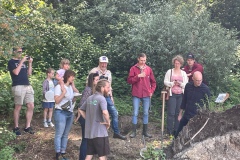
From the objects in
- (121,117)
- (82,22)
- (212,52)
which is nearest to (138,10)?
(82,22)

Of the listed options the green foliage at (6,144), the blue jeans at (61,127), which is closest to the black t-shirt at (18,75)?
the green foliage at (6,144)

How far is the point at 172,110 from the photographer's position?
341 inches

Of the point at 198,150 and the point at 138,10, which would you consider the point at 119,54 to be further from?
the point at 198,150

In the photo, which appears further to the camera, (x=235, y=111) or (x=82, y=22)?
(x=82, y=22)

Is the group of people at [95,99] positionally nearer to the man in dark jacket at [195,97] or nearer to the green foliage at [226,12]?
the man in dark jacket at [195,97]

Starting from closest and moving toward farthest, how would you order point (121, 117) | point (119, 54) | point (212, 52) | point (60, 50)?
point (121, 117) → point (212, 52) → point (119, 54) → point (60, 50)

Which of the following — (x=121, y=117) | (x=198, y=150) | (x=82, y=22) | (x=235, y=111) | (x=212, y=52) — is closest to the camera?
(x=198, y=150)

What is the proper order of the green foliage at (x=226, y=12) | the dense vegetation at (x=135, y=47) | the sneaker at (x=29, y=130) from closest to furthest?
1. the sneaker at (x=29, y=130)
2. the dense vegetation at (x=135, y=47)
3. the green foliage at (x=226, y=12)

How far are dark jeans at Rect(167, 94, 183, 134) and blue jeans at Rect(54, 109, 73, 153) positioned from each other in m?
2.53

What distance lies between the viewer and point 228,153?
625 centimetres

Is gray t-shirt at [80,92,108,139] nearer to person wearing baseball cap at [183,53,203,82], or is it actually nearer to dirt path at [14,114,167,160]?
dirt path at [14,114,167,160]

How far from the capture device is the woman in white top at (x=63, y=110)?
271 inches

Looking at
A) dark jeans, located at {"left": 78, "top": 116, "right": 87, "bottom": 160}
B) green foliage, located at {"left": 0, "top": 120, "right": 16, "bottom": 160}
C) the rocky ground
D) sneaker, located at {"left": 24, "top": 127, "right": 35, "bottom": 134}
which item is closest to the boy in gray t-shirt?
dark jeans, located at {"left": 78, "top": 116, "right": 87, "bottom": 160}

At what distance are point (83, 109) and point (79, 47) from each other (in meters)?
6.81
